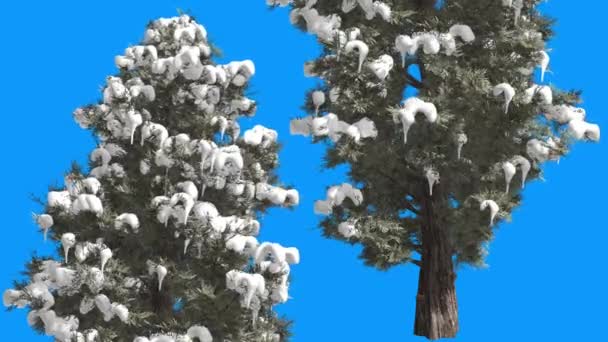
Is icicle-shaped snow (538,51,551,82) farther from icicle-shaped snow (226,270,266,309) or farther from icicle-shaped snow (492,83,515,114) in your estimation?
icicle-shaped snow (226,270,266,309)

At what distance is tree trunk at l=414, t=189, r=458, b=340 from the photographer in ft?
55.2

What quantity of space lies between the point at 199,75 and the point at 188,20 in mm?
895

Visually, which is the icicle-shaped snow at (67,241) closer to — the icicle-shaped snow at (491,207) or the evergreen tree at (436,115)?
the evergreen tree at (436,115)

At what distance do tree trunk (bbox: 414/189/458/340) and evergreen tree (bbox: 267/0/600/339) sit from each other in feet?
0.21

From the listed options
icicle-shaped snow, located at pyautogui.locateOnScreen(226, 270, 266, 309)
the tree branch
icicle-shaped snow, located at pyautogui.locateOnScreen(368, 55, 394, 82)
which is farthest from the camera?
the tree branch

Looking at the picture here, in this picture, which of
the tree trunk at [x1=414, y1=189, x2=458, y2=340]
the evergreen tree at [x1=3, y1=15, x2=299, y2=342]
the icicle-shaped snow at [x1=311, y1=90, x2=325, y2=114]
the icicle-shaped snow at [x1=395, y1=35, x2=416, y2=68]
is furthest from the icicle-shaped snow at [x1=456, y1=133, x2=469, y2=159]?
the evergreen tree at [x1=3, y1=15, x2=299, y2=342]

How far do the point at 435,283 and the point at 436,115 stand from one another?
251cm

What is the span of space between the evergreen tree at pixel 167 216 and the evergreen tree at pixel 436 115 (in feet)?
4.34

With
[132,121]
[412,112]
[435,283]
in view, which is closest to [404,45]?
[412,112]

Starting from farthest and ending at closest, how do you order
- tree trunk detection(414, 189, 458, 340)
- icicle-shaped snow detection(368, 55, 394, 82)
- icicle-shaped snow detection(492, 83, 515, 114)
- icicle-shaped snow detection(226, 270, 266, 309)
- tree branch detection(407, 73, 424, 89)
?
1. tree trunk detection(414, 189, 458, 340)
2. tree branch detection(407, 73, 424, 89)
3. icicle-shaped snow detection(368, 55, 394, 82)
4. icicle-shaped snow detection(492, 83, 515, 114)
5. icicle-shaped snow detection(226, 270, 266, 309)

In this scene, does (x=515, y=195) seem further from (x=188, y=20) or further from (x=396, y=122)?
(x=188, y=20)

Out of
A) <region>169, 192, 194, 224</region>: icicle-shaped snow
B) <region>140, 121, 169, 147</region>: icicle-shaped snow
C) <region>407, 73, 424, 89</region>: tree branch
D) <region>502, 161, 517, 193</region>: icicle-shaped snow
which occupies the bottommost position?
<region>169, 192, 194, 224</region>: icicle-shaped snow

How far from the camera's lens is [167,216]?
14.4 metres

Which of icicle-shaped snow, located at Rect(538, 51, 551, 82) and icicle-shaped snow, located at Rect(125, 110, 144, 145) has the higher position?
icicle-shaped snow, located at Rect(538, 51, 551, 82)
